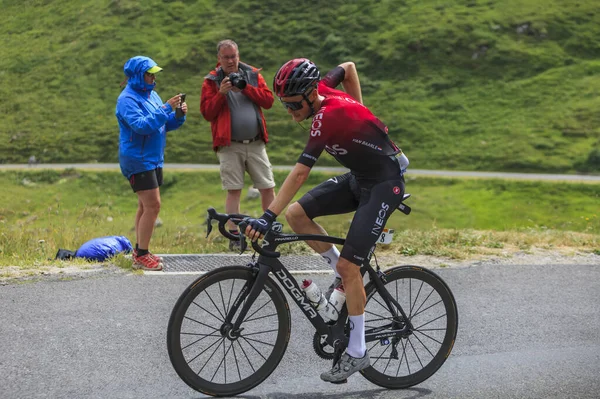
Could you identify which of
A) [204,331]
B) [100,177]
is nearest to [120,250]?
[204,331]

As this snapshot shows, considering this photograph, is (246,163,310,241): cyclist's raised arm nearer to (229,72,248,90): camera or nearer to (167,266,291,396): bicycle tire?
(167,266,291,396): bicycle tire

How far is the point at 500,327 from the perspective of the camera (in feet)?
20.5

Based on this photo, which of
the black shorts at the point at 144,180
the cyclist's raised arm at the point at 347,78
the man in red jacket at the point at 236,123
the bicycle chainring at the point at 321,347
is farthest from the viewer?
the man in red jacket at the point at 236,123

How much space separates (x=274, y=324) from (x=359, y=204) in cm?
99

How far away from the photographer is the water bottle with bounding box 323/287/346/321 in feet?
15.7

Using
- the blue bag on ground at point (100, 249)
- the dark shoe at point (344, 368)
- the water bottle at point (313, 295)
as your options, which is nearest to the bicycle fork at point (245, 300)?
the water bottle at point (313, 295)

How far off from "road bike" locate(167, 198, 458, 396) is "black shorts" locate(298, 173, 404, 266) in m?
0.19

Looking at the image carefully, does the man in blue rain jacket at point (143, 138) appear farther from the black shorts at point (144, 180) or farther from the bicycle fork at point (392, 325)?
the bicycle fork at point (392, 325)

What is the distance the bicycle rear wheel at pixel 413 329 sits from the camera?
498 centimetres

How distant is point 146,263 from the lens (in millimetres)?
7738

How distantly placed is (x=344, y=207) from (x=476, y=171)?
37.4 metres

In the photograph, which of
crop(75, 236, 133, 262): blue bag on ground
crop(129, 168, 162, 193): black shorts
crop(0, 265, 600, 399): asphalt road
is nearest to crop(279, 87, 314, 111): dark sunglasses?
crop(0, 265, 600, 399): asphalt road

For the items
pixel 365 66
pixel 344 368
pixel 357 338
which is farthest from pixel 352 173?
pixel 365 66

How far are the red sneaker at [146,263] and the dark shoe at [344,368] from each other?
3.55 metres
